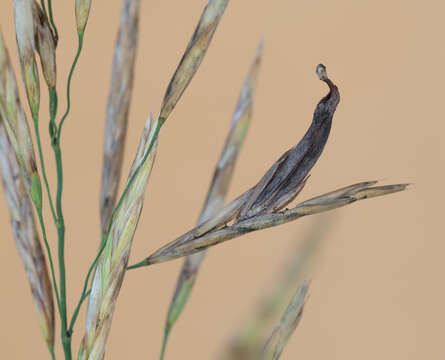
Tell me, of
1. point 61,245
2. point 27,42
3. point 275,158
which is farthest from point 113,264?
point 275,158

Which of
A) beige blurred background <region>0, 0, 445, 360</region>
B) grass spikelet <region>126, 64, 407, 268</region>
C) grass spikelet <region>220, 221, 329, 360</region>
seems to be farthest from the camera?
beige blurred background <region>0, 0, 445, 360</region>

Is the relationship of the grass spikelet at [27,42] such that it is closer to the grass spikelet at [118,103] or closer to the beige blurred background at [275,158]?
the grass spikelet at [118,103]

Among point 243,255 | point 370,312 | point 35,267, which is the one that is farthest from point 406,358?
point 35,267

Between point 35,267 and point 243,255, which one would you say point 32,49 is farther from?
point 243,255

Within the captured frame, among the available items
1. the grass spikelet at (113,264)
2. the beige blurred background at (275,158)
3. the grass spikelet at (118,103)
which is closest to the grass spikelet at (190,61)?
the grass spikelet at (113,264)

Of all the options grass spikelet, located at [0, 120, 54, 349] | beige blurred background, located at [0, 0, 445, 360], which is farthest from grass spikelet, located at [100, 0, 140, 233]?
beige blurred background, located at [0, 0, 445, 360]

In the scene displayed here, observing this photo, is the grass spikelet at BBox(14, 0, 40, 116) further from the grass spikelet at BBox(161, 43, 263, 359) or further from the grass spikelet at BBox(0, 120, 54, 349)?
the grass spikelet at BBox(161, 43, 263, 359)
